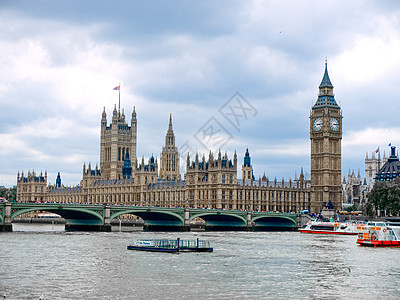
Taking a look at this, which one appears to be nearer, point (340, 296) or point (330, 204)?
point (340, 296)

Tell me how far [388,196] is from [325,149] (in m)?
31.2

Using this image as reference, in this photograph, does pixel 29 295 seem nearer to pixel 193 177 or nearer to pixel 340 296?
pixel 340 296

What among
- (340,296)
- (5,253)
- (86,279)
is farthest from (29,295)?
(5,253)

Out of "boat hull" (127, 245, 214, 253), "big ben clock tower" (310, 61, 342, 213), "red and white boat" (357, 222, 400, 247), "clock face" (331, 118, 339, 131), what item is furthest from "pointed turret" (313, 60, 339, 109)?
"boat hull" (127, 245, 214, 253)

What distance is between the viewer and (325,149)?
158 metres

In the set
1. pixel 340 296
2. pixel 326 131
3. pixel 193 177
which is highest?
pixel 326 131

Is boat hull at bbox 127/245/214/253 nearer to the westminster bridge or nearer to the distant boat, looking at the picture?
the distant boat

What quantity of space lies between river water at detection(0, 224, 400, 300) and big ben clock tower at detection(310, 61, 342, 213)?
83310 millimetres

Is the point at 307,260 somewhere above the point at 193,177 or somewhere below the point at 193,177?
below

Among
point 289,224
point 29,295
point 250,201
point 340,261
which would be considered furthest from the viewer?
point 250,201

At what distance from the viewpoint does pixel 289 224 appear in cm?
14100

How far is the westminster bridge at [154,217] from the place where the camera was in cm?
10025

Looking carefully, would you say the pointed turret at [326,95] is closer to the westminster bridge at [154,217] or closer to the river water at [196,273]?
the westminster bridge at [154,217]

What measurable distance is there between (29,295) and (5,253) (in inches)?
957
